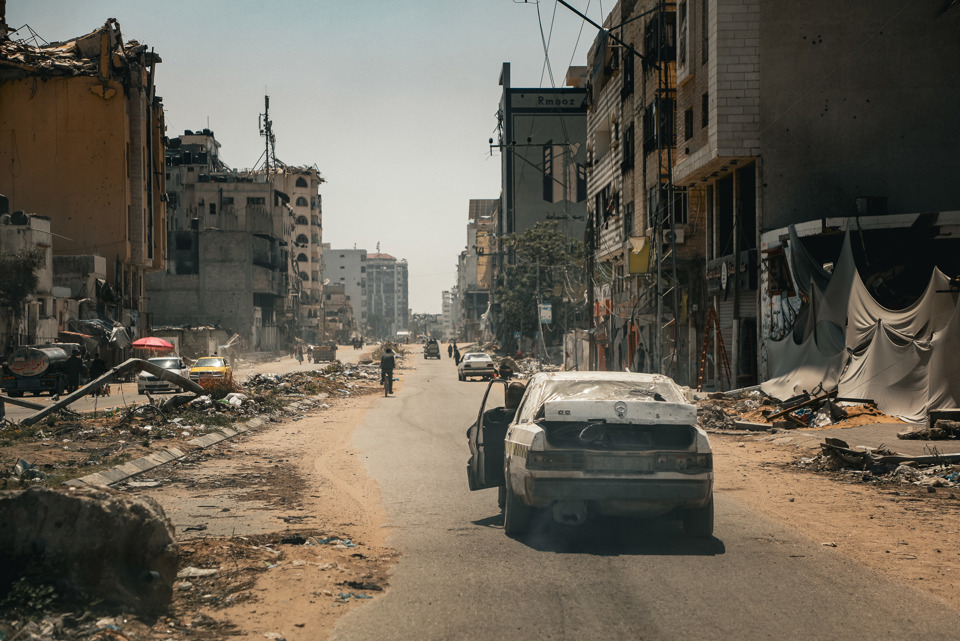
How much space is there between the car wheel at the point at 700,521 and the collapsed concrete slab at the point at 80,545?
477 cm

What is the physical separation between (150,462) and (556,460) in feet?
27.9

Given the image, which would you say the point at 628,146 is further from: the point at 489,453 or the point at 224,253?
the point at 224,253

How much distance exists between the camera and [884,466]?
1315 centimetres

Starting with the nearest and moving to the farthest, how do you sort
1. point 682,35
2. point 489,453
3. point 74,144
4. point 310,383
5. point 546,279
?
point 489,453
point 682,35
point 310,383
point 74,144
point 546,279

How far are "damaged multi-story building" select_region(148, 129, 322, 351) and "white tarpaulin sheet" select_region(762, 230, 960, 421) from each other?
6156 cm

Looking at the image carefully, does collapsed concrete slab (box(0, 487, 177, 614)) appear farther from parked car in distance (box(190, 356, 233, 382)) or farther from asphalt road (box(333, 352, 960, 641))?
parked car in distance (box(190, 356, 233, 382))

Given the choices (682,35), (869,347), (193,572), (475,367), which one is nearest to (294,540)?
(193,572)

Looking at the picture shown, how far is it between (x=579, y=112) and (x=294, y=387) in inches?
3171

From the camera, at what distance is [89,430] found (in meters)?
18.1

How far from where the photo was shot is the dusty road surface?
5.73m

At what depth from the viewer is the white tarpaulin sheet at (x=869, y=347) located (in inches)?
712

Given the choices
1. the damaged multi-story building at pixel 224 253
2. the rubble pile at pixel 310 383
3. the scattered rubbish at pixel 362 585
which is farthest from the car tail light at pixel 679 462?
the damaged multi-story building at pixel 224 253

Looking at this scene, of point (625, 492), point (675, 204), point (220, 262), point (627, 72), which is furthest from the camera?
point (220, 262)

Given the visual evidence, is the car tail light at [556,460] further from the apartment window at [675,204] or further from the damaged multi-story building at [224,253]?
the damaged multi-story building at [224,253]
